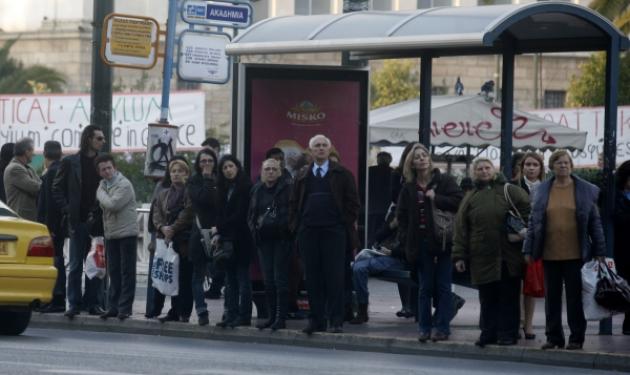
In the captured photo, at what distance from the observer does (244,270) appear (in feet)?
58.2

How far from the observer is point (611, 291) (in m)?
15.7

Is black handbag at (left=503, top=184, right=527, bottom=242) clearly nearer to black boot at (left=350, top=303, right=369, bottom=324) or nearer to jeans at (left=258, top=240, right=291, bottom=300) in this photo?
jeans at (left=258, top=240, right=291, bottom=300)

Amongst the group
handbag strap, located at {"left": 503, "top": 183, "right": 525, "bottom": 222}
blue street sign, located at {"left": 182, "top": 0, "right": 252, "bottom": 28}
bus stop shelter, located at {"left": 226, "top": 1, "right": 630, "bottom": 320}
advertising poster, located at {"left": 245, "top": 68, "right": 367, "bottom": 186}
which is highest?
blue street sign, located at {"left": 182, "top": 0, "right": 252, "bottom": 28}

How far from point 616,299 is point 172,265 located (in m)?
4.74

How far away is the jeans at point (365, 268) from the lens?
1762cm

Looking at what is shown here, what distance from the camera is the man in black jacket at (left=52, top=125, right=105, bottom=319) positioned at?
19.0 meters

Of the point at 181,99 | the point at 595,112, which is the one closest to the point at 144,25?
the point at 181,99

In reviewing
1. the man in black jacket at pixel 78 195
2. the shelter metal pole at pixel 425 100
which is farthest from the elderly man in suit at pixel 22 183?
the shelter metal pole at pixel 425 100

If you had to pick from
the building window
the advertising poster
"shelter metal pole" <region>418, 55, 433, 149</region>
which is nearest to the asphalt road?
the advertising poster

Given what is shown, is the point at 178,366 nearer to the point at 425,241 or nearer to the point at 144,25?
the point at 425,241

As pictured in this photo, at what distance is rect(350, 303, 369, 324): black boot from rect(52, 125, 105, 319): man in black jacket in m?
2.73

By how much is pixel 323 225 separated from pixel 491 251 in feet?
5.75

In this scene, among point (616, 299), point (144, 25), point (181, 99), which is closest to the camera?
point (616, 299)

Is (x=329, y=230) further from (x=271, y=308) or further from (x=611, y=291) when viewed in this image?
(x=611, y=291)
